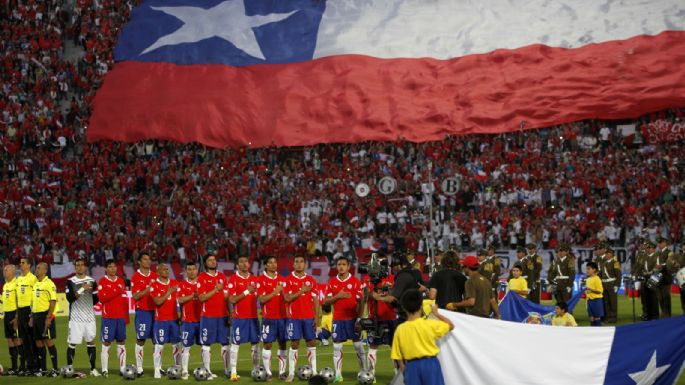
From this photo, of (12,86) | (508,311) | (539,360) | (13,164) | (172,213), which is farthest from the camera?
(12,86)

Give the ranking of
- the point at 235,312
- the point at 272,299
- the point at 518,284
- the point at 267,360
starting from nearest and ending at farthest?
the point at 267,360, the point at 272,299, the point at 235,312, the point at 518,284

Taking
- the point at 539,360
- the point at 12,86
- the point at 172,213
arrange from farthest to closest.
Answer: the point at 12,86
the point at 172,213
the point at 539,360

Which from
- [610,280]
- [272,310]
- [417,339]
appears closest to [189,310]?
[272,310]

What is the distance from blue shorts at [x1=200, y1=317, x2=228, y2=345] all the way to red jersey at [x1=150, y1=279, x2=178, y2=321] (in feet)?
2.73

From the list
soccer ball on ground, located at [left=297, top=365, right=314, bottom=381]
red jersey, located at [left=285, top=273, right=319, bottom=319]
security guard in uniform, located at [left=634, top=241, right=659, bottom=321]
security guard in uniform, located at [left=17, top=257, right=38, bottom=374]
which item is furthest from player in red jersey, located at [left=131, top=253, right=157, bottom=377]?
security guard in uniform, located at [left=634, top=241, right=659, bottom=321]

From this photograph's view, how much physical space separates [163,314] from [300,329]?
290cm

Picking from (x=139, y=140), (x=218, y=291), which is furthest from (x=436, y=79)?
(x=218, y=291)

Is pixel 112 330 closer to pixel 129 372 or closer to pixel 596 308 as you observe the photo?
pixel 129 372

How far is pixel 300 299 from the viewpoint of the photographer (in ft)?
69.7

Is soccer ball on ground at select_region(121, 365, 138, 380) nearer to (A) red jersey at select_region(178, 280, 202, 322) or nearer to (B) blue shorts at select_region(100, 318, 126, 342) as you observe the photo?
(B) blue shorts at select_region(100, 318, 126, 342)

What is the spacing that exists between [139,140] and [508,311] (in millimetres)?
27429

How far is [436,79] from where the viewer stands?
46.0 meters

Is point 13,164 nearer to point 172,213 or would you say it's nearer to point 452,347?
point 172,213

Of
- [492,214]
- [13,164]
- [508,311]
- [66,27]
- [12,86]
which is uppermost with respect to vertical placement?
[66,27]
